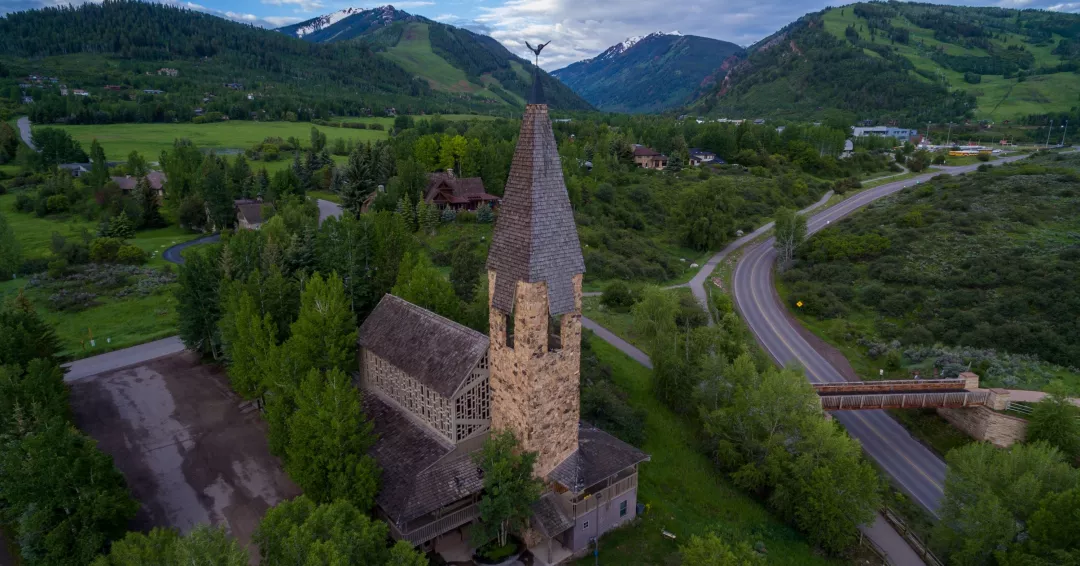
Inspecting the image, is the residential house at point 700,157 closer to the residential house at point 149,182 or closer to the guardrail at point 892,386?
the guardrail at point 892,386

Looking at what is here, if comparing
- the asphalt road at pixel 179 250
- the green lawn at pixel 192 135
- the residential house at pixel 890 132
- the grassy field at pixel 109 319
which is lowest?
the grassy field at pixel 109 319

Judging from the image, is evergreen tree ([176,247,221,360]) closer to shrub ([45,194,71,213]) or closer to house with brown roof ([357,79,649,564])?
house with brown roof ([357,79,649,564])

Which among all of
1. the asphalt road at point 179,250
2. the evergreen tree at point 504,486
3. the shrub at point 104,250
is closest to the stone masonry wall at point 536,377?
the evergreen tree at point 504,486

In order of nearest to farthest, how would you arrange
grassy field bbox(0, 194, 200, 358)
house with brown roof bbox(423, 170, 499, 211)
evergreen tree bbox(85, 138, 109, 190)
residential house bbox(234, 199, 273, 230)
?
grassy field bbox(0, 194, 200, 358), residential house bbox(234, 199, 273, 230), house with brown roof bbox(423, 170, 499, 211), evergreen tree bbox(85, 138, 109, 190)

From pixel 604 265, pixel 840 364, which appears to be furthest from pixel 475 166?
pixel 840 364

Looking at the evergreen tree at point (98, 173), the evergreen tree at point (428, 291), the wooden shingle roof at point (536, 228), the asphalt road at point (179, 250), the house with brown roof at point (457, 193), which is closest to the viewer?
the wooden shingle roof at point (536, 228)

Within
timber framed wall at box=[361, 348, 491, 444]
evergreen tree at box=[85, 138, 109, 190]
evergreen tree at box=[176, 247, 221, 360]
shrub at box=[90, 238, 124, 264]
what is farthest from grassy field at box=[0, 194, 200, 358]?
timber framed wall at box=[361, 348, 491, 444]

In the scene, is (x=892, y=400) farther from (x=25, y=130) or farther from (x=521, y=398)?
(x=25, y=130)
